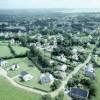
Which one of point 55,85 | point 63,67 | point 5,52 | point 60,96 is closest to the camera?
point 60,96

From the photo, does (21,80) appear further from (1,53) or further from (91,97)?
(1,53)

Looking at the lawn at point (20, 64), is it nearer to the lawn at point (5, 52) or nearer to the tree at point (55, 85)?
the lawn at point (5, 52)

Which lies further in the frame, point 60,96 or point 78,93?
point 78,93

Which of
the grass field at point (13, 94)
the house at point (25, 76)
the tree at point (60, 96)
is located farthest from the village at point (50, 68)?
the grass field at point (13, 94)

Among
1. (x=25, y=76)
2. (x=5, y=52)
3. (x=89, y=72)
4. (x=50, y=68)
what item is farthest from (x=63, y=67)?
(x=5, y=52)

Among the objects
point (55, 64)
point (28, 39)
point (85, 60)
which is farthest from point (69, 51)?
point (28, 39)

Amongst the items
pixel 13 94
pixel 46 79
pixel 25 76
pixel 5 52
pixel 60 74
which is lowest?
pixel 5 52

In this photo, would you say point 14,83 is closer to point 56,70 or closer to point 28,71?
point 28,71

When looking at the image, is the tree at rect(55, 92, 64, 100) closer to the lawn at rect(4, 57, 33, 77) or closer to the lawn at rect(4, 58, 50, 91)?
the lawn at rect(4, 58, 50, 91)
